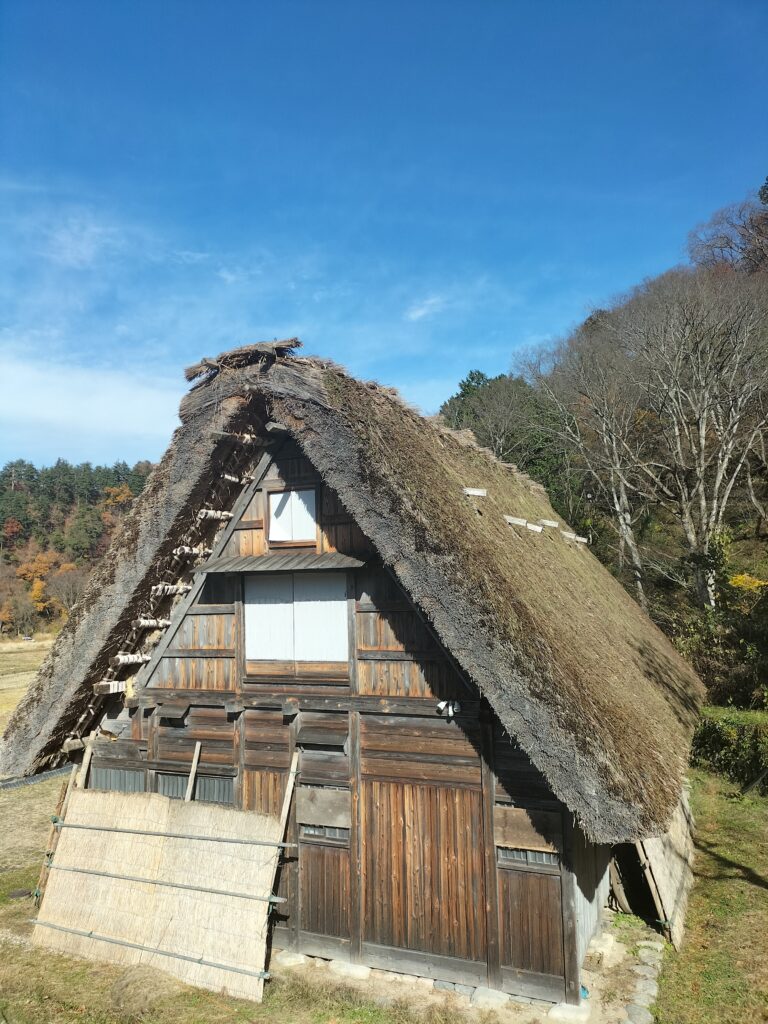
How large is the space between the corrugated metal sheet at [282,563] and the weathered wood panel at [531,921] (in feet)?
11.3

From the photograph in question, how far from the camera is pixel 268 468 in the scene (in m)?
7.82

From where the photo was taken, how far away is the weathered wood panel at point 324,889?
682cm

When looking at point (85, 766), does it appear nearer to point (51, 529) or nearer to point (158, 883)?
point (158, 883)

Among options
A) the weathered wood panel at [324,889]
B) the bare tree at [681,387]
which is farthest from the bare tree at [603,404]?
the weathered wood panel at [324,889]

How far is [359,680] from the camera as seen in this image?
7.04 m

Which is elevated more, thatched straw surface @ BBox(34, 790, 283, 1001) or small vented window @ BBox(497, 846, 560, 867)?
small vented window @ BBox(497, 846, 560, 867)

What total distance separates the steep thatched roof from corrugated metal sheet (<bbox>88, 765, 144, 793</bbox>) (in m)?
0.63

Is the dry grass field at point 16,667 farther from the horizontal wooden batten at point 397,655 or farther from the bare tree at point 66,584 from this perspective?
the horizontal wooden batten at point 397,655

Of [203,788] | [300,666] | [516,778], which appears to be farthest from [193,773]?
[516,778]

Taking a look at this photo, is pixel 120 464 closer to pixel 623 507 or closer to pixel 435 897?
pixel 623 507

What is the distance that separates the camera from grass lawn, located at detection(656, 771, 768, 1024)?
5906 mm

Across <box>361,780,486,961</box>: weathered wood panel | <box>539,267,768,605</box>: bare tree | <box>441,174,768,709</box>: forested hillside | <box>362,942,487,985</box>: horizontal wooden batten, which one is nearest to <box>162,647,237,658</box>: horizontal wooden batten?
<box>361,780,486,961</box>: weathered wood panel

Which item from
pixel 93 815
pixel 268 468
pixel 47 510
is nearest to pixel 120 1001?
pixel 93 815

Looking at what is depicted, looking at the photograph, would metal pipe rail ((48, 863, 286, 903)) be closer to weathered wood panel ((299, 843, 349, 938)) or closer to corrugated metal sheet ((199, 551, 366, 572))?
weathered wood panel ((299, 843, 349, 938))
